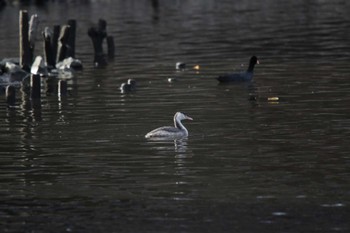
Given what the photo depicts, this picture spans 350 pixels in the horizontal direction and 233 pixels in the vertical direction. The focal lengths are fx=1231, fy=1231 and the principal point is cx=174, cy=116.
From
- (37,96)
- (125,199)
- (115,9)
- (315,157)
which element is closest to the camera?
(125,199)

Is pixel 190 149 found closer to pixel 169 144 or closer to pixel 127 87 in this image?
pixel 169 144

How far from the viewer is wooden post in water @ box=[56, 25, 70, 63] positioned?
5144 centimetres

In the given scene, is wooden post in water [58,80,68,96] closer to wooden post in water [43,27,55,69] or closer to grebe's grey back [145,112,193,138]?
wooden post in water [43,27,55,69]

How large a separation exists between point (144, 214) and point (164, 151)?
7.55 metres

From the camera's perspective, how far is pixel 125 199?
73.6ft

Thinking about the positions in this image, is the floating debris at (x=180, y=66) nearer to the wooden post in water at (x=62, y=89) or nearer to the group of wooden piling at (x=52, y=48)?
the group of wooden piling at (x=52, y=48)

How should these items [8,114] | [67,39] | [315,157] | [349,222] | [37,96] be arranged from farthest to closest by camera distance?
[67,39] < [37,96] < [8,114] < [315,157] < [349,222]

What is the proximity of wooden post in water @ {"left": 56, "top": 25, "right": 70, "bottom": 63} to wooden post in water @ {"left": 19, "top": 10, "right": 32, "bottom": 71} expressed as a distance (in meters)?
2.75

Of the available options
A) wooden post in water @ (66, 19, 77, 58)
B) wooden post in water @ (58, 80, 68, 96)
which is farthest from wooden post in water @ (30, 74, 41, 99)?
wooden post in water @ (66, 19, 77, 58)

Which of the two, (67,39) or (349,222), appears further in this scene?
(67,39)

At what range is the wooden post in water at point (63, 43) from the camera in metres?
51.4

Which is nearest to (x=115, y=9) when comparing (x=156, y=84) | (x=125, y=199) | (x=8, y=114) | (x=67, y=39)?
(x=67, y=39)

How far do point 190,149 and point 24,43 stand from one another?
20757 mm

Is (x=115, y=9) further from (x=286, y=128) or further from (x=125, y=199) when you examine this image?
(x=125, y=199)
